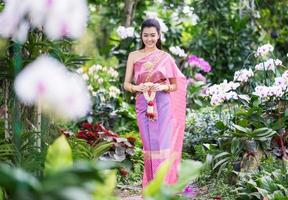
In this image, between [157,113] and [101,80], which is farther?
[101,80]

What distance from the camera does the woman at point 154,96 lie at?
13.1 ft

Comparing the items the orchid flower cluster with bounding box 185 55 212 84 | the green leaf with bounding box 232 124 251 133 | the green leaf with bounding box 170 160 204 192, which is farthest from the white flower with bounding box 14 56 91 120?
the orchid flower cluster with bounding box 185 55 212 84

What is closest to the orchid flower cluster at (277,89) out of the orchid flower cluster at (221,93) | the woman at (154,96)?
the orchid flower cluster at (221,93)

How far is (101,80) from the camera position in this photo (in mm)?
7008

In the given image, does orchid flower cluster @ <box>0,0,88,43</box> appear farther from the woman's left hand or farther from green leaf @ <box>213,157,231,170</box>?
green leaf @ <box>213,157,231,170</box>

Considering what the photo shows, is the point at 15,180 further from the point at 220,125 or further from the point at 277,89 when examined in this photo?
the point at 220,125

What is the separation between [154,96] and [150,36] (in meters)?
0.40

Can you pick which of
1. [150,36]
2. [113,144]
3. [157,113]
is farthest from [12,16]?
[113,144]

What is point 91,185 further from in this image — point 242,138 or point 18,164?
point 242,138

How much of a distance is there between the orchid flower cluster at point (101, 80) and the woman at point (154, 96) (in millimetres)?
2681

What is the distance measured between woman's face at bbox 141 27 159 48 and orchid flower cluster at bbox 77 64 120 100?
9.11 ft

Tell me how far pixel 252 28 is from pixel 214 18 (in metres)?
0.57

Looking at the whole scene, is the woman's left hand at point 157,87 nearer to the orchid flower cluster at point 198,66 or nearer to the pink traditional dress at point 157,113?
the pink traditional dress at point 157,113

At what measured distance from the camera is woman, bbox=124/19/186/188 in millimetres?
3994
